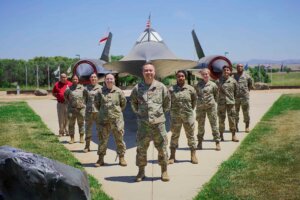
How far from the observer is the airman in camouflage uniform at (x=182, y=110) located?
21.1ft

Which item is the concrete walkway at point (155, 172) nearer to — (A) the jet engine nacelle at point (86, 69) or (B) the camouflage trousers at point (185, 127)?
(B) the camouflage trousers at point (185, 127)

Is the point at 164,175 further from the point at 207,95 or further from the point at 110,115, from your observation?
the point at 207,95

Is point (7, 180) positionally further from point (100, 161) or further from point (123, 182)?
point (100, 161)

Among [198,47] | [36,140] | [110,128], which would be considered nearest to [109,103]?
[110,128]

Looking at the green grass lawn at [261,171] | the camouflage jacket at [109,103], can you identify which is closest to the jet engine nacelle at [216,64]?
the green grass lawn at [261,171]

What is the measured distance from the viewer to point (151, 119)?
17.9 ft

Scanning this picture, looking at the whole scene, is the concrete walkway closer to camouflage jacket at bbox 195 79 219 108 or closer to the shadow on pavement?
the shadow on pavement

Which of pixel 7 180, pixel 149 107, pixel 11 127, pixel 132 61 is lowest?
pixel 11 127

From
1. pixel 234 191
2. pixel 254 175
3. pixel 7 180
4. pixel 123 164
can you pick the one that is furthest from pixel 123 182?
pixel 7 180

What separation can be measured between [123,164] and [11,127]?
6528 millimetres

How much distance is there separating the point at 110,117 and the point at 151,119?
119 centimetres

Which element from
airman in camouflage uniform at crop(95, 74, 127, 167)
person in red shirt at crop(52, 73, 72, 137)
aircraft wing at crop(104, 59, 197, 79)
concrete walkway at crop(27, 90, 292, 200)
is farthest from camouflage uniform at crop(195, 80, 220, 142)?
person in red shirt at crop(52, 73, 72, 137)

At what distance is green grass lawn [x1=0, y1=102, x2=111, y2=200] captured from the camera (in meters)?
6.67

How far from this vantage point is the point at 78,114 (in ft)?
27.8
